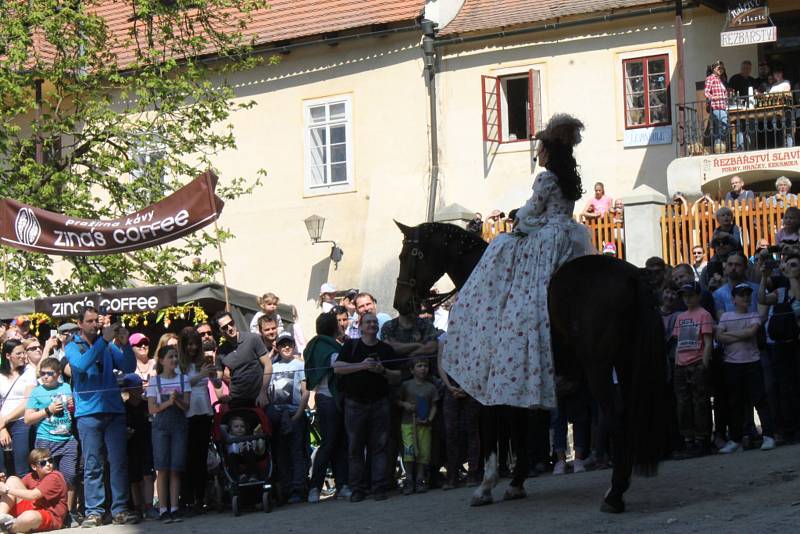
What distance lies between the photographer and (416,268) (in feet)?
39.0

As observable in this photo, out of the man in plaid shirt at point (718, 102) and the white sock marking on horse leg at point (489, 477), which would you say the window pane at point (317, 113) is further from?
the white sock marking on horse leg at point (489, 477)

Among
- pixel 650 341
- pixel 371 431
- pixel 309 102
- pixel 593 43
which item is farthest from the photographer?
pixel 309 102

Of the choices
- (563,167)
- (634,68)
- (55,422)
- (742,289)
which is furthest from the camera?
(634,68)

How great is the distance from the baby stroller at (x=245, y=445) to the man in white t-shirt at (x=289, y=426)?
275 mm

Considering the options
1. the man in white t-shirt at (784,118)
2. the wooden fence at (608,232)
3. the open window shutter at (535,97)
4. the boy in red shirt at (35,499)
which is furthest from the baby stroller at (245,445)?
the open window shutter at (535,97)

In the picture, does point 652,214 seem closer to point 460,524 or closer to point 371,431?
point 371,431

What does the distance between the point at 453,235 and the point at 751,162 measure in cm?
1454

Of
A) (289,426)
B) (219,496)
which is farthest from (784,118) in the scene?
(219,496)

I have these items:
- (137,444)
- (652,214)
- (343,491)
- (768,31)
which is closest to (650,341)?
(343,491)

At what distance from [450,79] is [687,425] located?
55.1ft

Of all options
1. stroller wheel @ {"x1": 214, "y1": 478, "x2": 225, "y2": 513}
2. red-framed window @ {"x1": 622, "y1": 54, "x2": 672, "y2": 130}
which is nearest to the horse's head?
stroller wheel @ {"x1": 214, "y1": 478, "x2": 225, "y2": 513}

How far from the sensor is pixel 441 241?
38.8ft

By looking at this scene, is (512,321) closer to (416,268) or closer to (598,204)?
(416,268)

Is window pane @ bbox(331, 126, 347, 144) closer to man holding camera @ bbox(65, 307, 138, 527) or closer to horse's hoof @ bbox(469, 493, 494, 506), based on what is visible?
man holding camera @ bbox(65, 307, 138, 527)
